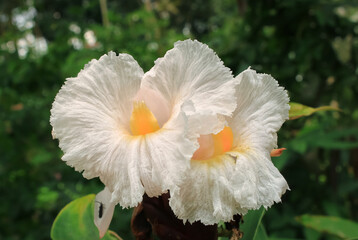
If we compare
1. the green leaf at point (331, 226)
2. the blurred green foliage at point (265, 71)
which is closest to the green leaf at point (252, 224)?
the green leaf at point (331, 226)

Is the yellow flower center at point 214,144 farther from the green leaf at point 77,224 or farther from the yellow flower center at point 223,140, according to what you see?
the green leaf at point 77,224

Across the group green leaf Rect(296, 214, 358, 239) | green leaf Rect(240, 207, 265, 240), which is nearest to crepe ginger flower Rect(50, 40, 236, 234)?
green leaf Rect(240, 207, 265, 240)

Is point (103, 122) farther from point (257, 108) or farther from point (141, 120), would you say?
point (257, 108)

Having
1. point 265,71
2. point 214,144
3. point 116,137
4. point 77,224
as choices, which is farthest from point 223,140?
point 265,71

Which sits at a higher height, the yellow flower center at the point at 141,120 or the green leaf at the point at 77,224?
the yellow flower center at the point at 141,120

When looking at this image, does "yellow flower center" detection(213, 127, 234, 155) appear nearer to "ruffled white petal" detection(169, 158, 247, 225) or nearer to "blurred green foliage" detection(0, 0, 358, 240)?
"ruffled white petal" detection(169, 158, 247, 225)

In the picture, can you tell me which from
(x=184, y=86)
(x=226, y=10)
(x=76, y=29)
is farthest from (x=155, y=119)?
(x=226, y=10)

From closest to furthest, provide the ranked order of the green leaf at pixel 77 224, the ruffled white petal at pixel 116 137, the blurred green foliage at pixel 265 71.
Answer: the ruffled white petal at pixel 116 137
the green leaf at pixel 77 224
the blurred green foliage at pixel 265 71

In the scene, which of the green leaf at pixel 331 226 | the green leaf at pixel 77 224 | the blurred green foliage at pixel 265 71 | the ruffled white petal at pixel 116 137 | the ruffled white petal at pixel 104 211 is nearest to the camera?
the ruffled white petal at pixel 116 137
